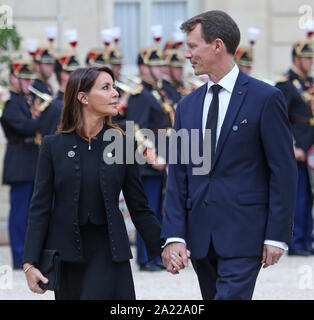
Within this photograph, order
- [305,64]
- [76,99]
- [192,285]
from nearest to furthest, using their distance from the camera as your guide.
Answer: [76,99] → [192,285] → [305,64]

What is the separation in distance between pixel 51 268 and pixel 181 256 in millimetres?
604

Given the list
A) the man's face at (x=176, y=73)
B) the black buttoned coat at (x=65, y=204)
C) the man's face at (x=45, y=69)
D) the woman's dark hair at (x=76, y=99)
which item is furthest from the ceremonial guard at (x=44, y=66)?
the black buttoned coat at (x=65, y=204)

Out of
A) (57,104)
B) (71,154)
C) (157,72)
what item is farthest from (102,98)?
(157,72)

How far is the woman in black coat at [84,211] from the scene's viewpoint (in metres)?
4.79

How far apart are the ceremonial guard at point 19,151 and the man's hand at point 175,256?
5.06m

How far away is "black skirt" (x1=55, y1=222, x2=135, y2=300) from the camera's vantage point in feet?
15.8

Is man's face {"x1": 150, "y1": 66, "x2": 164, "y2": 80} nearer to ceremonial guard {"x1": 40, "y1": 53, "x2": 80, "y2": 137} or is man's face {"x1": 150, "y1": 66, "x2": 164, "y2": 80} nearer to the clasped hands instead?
ceremonial guard {"x1": 40, "y1": 53, "x2": 80, "y2": 137}

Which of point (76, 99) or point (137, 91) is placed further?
point (137, 91)

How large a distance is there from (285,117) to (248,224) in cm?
53

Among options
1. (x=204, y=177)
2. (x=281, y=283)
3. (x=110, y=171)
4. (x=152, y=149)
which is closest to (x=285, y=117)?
(x=204, y=177)

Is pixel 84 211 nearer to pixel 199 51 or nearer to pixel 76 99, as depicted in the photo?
pixel 76 99

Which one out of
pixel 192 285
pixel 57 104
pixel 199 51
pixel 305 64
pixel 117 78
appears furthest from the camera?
pixel 305 64

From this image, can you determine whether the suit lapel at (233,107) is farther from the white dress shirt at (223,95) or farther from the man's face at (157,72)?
the man's face at (157,72)

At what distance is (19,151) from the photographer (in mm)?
9953
